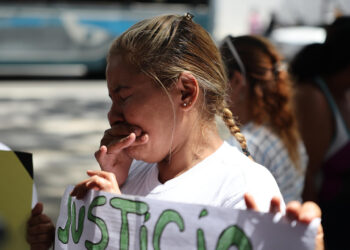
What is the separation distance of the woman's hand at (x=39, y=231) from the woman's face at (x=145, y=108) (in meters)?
0.39

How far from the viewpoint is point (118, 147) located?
1.58m

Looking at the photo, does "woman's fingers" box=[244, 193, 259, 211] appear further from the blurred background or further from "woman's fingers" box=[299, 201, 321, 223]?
the blurred background

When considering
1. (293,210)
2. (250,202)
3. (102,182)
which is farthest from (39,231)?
(293,210)

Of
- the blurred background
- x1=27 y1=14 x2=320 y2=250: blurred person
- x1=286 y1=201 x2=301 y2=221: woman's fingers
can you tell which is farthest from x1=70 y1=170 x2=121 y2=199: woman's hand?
the blurred background

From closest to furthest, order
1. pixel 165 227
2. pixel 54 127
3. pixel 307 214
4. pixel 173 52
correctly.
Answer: pixel 307 214 < pixel 165 227 < pixel 173 52 < pixel 54 127

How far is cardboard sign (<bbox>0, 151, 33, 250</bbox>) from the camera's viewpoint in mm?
1721

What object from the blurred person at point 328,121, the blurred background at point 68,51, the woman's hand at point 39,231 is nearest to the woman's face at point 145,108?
the woman's hand at point 39,231

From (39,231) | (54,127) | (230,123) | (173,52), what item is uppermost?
(173,52)

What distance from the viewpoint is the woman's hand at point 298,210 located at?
1.25m

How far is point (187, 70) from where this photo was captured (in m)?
1.56

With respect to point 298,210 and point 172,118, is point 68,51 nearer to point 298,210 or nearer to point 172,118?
point 172,118

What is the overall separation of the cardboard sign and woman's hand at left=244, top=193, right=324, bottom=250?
0.70 metres

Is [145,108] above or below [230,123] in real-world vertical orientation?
above

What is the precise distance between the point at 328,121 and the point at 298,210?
4.96 ft
